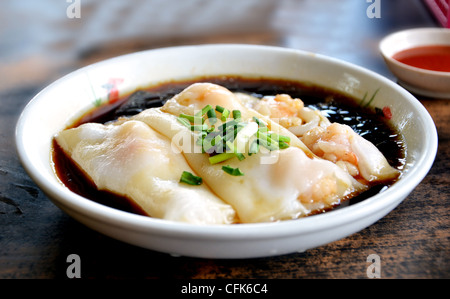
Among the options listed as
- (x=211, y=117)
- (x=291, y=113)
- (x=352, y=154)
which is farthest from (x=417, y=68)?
(x=211, y=117)

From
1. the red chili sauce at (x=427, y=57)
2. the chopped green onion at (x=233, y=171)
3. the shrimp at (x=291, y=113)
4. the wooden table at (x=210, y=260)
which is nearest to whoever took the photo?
the wooden table at (x=210, y=260)

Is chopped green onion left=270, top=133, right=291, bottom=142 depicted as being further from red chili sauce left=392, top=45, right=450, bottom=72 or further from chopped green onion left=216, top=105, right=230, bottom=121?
red chili sauce left=392, top=45, right=450, bottom=72

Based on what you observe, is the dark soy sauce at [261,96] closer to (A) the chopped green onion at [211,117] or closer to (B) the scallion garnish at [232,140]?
(B) the scallion garnish at [232,140]

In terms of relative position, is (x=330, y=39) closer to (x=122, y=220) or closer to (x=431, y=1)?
(x=431, y=1)

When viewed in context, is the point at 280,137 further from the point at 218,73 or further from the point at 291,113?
the point at 218,73

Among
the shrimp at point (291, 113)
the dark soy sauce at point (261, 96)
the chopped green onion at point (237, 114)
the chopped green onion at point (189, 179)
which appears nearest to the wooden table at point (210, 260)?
the dark soy sauce at point (261, 96)

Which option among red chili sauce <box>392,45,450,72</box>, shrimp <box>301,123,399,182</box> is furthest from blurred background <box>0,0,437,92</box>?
shrimp <box>301,123,399,182</box>

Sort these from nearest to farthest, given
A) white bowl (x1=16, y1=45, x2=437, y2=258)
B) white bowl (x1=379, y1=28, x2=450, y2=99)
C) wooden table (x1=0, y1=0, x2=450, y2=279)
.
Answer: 1. white bowl (x1=16, y1=45, x2=437, y2=258)
2. wooden table (x1=0, y1=0, x2=450, y2=279)
3. white bowl (x1=379, y1=28, x2=450, y2=99)
